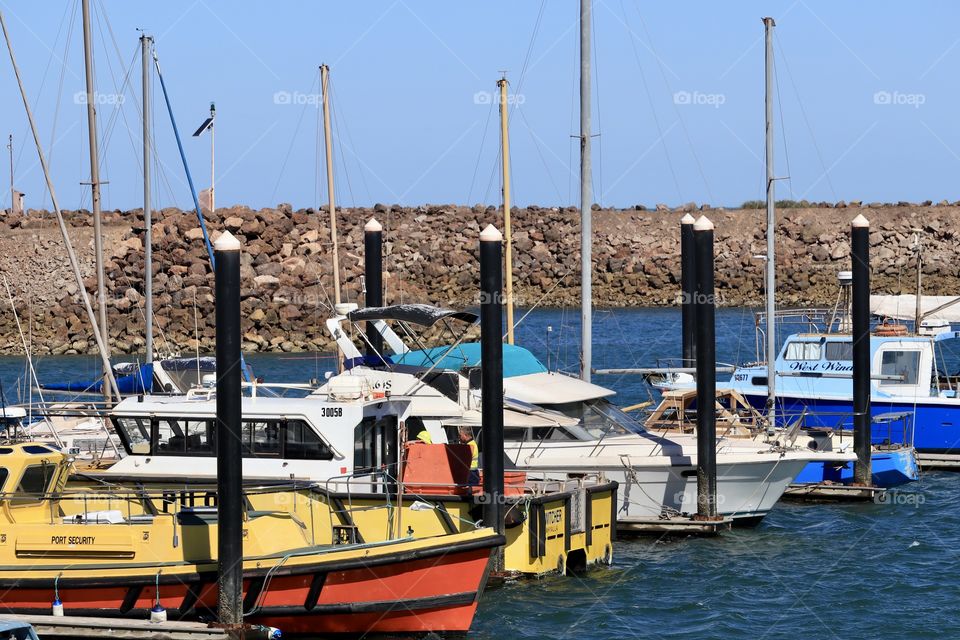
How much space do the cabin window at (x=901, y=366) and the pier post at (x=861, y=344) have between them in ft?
14.9

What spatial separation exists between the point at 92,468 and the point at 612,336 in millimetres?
45129

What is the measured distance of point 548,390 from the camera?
21484mm

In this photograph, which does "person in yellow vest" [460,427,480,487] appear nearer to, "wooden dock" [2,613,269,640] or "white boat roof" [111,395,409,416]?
"white boat roof" [111,395,409,416]

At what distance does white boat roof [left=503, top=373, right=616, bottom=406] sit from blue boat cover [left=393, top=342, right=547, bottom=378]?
0.40 meters

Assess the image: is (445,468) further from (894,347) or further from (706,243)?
(894,347)

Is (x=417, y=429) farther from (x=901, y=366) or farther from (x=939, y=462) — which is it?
(x=901, y=366)

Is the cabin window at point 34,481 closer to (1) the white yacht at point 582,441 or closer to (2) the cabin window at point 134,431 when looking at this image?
(2) the cabin window at point 134,431

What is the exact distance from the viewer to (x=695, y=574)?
19391mm

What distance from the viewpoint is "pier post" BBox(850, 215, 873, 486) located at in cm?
2364

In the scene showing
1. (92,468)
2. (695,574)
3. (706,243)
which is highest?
(706,243)

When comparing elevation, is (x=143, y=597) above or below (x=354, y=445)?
below

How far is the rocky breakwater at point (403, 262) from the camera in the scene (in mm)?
56812

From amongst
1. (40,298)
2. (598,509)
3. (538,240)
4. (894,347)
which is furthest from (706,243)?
(538,240)

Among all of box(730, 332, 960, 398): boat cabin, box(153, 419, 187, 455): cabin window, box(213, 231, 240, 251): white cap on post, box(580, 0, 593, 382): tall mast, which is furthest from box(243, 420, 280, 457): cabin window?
box(730, 332, 960, 398): boat cabin
